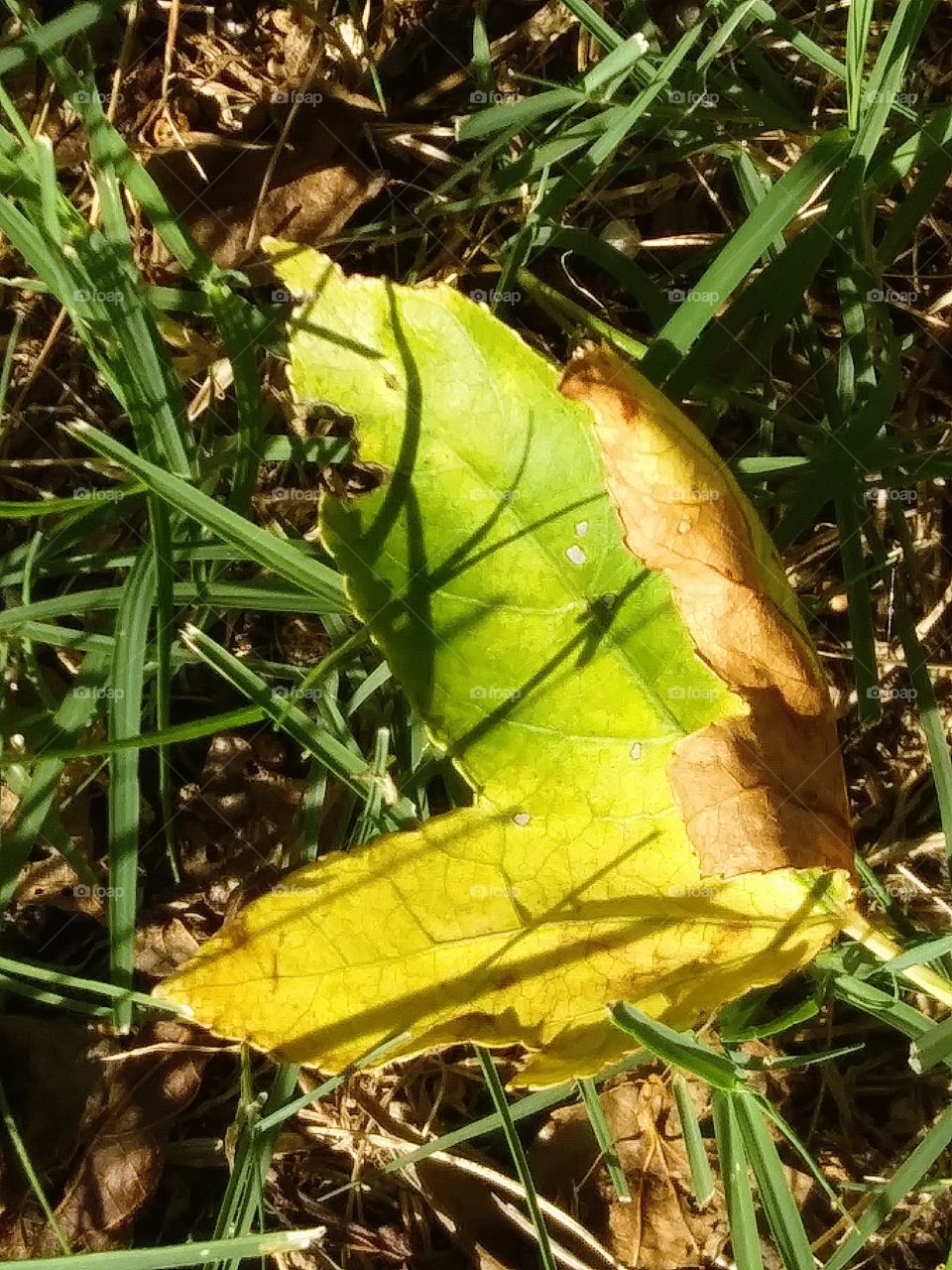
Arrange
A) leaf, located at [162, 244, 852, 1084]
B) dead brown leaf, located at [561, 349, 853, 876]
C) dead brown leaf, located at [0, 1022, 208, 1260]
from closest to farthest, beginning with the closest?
1. dead brown leaf, located at [561, 349, 853, 876]
2. leaf, located at [162, 244, 852, 1084]
3. dead brown leaf, located at [0, 1022, 208, 1260]

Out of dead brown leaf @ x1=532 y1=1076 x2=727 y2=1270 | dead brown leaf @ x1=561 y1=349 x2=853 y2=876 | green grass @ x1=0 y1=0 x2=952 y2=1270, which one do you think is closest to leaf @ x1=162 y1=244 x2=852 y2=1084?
dead brown leaf @ x1=561 y1=349 x2=853 y2=876

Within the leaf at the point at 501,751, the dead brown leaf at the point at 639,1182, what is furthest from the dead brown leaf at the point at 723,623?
the dead brown leaf at the point at 639,1182

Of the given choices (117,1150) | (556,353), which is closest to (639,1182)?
(117,1150)

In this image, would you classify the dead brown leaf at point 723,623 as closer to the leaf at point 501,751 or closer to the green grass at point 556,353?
the leaf at point 501,751

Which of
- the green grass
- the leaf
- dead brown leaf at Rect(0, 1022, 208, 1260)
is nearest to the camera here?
the leaf

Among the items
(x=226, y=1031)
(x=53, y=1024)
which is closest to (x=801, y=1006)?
(x=226, y=1031)

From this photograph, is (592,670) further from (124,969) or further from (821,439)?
(124,969)

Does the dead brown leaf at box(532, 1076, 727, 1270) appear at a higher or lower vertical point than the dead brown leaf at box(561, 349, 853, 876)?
lower

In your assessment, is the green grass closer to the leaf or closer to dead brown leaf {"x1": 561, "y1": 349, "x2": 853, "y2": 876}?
the leaf
